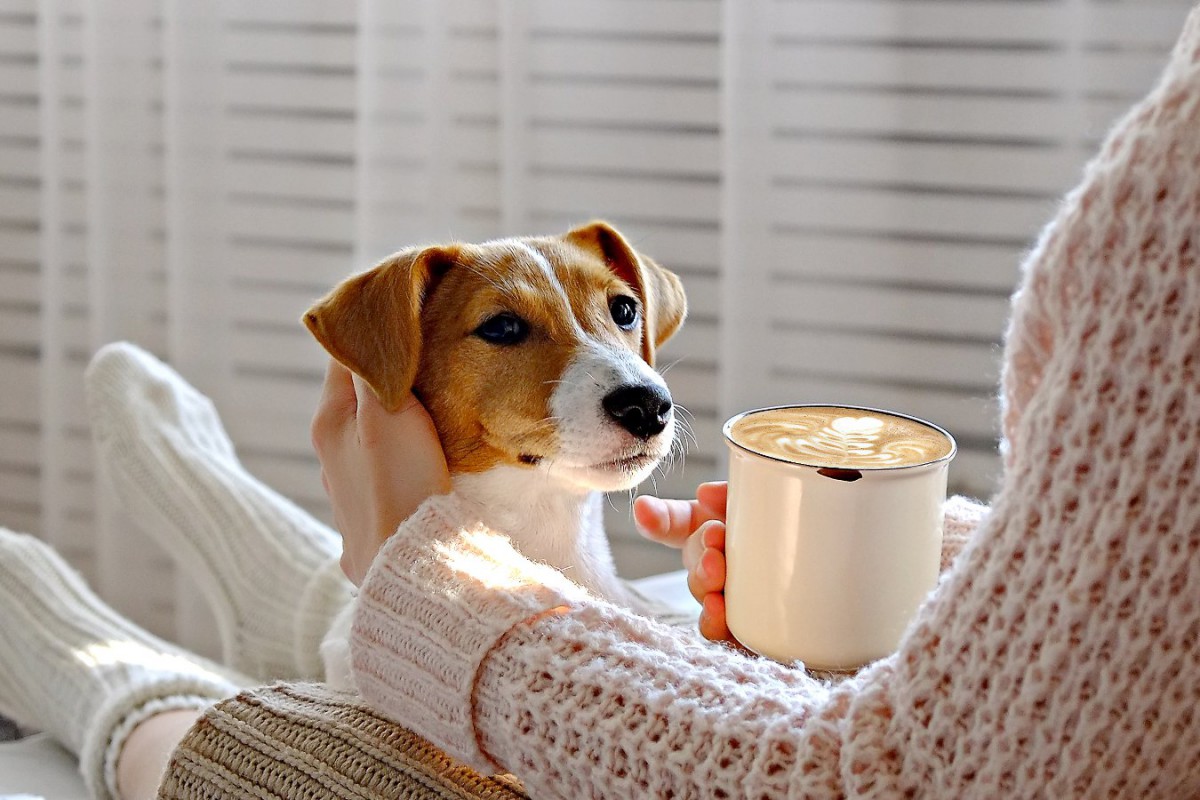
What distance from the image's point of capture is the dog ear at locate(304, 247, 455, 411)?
100 centimetres

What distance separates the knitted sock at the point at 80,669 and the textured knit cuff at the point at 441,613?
0.58 meters

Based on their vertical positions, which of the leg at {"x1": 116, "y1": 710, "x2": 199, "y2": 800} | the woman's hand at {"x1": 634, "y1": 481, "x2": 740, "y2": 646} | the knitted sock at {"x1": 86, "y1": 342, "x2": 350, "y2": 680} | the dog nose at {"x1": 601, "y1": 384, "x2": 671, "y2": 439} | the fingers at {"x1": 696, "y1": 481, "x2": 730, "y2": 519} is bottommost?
the leg at {"x1": 116, "y1": 710, "x2": 199, "y2": 800}

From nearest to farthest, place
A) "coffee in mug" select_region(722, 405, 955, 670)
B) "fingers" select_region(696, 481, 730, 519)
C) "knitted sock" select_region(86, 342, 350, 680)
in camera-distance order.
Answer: "coffee in mug" select_region(722, 405, 955, 670), "fingers" select_region(696, 481, 730, 519), "knitted sock" select_region(86, 342, 350, 680)

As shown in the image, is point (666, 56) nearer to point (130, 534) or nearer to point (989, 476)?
point (989, 476)

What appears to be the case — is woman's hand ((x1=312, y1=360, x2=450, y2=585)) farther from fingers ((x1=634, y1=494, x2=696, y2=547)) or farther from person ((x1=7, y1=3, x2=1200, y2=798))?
fingers ((x1=634, y1=494, x2=696, y2=547))

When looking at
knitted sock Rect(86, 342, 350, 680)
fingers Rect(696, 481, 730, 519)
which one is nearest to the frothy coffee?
fingers Rect(696, 481, 730, 519)

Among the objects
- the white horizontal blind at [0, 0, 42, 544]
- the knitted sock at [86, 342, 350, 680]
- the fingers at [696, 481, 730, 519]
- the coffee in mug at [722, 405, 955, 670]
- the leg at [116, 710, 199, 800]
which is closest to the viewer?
the coffee in mug at [722, 405, 955, 670]

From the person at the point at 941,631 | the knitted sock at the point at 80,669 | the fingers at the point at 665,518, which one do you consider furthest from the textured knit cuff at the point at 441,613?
the knitted sock at the point at 80,669

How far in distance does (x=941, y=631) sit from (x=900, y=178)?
1.31 m

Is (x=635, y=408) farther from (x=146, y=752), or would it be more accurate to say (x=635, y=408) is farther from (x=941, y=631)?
(x=146, y=752)

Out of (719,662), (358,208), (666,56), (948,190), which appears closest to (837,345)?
(948,190)

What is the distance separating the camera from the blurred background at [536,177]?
1.79 m

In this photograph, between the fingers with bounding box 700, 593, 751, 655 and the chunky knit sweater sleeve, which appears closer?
the chunky knit sweater sleeve

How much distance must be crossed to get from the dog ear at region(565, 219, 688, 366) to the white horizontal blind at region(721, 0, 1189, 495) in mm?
625
